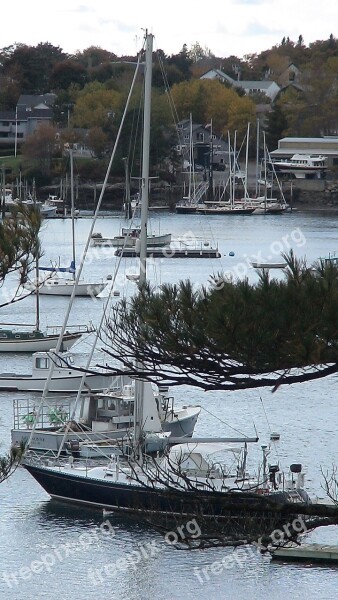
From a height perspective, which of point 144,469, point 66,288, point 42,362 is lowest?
point 144,469

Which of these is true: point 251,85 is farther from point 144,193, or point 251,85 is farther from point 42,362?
point 144,193

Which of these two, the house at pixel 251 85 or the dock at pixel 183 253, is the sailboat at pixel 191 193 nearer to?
the house at pixel 251 85

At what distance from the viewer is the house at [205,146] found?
88750 mm

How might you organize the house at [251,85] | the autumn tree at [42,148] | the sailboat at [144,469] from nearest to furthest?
the sailboat at [144,469] < the autumn tree at [42,148] < the house at [251,85]

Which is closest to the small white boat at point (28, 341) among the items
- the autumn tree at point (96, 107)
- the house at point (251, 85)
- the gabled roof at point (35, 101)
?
the autumn tree at point (96, 107)

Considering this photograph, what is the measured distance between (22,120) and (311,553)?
80.7 m

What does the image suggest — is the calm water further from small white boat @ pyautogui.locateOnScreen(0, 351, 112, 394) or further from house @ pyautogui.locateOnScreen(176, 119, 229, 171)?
house @ pyautogui.locateOnScreen(176, 119, 229, 171)

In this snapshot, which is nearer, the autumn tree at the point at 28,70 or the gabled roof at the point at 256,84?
the autumn tree at the point at 28,70

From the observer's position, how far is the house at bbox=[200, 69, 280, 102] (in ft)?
357

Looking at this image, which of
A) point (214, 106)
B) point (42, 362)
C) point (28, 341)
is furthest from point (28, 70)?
point (42, 362)

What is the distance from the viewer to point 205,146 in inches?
3519

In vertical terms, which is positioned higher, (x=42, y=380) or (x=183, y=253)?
(x=183, y=253)

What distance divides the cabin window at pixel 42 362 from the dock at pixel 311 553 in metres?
10.4

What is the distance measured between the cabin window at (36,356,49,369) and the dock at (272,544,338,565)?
1040 centimetres
